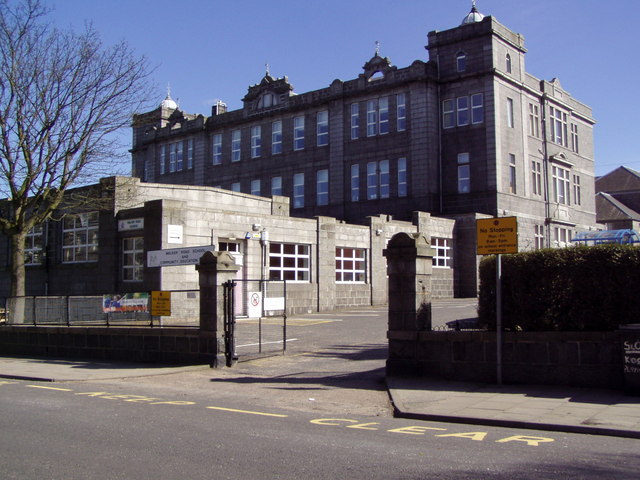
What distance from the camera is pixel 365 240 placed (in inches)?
1270

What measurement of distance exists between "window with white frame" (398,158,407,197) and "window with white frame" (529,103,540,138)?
30.8ft

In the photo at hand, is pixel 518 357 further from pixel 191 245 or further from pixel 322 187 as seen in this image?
pixel 322 187

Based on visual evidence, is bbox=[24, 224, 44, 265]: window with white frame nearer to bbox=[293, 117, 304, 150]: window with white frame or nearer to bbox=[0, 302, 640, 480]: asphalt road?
bbox=[0, 302, 640, 480]: asphalt road

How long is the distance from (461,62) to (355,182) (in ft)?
35.7

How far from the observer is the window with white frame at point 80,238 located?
2820 cm

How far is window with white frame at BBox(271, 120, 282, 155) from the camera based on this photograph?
168 feet

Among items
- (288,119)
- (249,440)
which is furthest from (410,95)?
(249,440)

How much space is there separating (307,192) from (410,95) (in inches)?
418

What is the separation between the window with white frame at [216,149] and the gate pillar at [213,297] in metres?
40.7

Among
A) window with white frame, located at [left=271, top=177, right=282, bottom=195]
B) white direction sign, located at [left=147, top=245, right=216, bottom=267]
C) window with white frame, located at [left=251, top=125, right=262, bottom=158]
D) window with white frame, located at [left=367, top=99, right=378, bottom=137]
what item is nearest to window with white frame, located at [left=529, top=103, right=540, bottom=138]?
window with white frame, located at [left=367, top=99, right=378, bottom=137]

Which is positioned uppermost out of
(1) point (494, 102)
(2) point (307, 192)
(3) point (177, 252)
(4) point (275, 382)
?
(1) point (494, 102)

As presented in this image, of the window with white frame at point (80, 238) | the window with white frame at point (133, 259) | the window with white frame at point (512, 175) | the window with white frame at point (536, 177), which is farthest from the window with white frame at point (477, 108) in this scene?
the window with white frame at point (80, 238)

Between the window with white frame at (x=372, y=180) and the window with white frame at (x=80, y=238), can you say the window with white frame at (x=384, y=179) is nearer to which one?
the window with white frame at (x=372, y=180)

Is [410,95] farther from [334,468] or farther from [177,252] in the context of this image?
[334,468]
